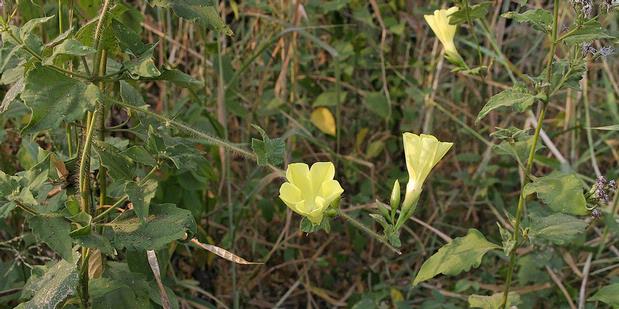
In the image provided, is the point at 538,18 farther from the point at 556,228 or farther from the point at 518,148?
the point at 556,228

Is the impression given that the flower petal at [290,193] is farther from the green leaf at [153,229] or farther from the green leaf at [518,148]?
the green leaf at [518,148]

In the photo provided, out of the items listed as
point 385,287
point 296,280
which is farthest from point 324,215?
point 296,280

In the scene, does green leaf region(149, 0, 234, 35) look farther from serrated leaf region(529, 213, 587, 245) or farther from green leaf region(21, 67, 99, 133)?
serrated leaf region(529, 213, 587, 245)

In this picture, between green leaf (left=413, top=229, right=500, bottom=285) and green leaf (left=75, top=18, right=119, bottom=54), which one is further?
green leaf (left=413, top=229, right=500, bottom=285)

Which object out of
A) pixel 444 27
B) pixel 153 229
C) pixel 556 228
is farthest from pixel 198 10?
pixel 556 228

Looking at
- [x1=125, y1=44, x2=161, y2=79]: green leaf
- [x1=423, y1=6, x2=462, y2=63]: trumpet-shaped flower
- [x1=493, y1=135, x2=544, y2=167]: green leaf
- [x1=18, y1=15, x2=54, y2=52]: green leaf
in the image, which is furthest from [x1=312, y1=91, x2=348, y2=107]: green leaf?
[x1=18, y1=15, x2=54, y2=52]: green leaf

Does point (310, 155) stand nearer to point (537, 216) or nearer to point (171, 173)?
point (171, 173)
